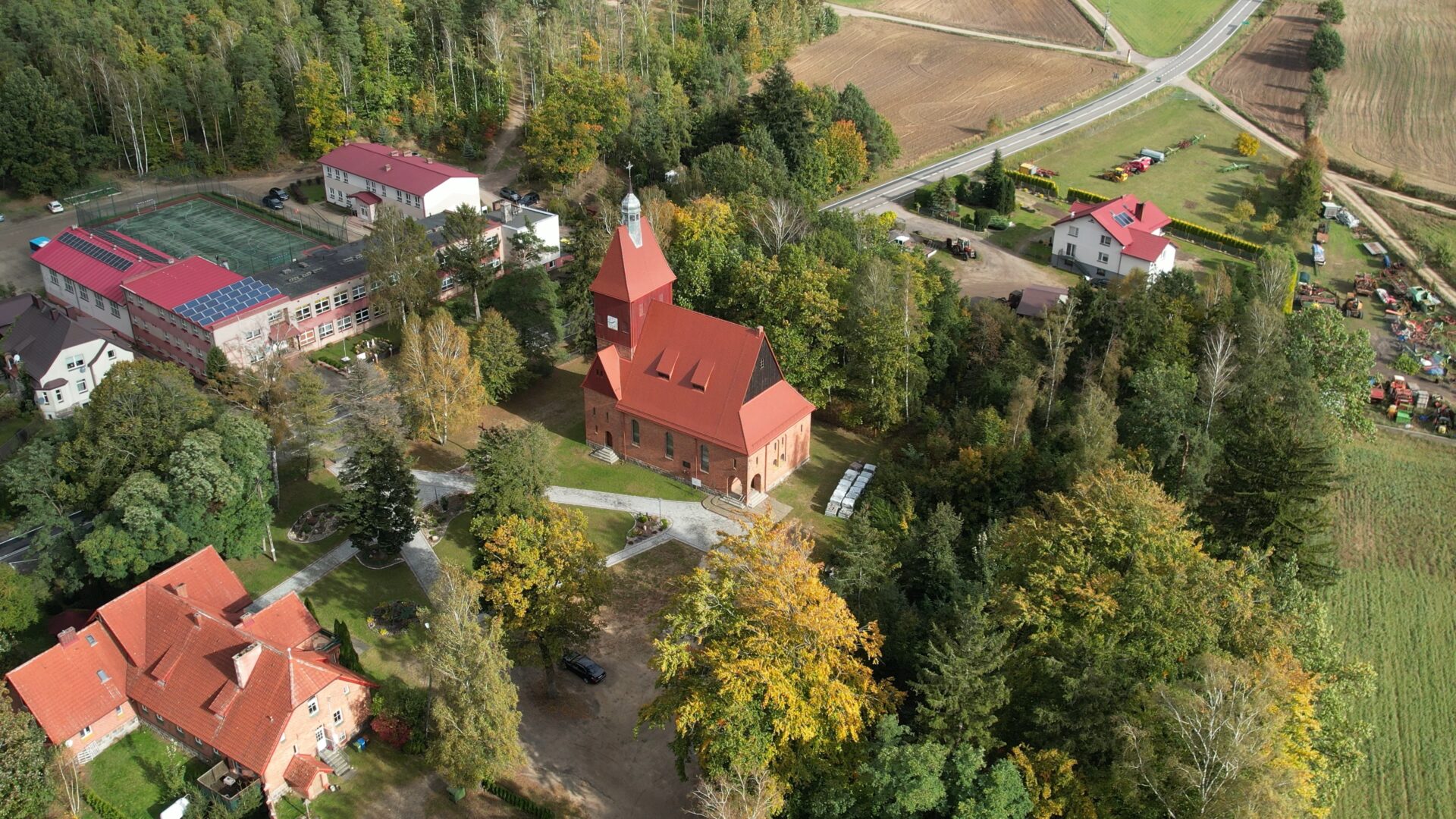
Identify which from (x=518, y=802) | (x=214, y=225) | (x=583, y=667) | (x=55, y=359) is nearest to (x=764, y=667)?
(x=518, y=802)

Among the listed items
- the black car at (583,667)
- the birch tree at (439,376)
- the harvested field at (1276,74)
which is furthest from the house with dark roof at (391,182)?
the harvested field at (1276,74)

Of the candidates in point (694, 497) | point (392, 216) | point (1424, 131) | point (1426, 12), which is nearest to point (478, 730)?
point (694, 497)

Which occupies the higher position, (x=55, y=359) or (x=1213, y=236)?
(x=55, y=359)

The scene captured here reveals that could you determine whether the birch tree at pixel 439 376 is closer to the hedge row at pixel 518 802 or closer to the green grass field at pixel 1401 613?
the hedge row at pixel 518 802

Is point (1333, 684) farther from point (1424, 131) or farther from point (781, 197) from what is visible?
point (1424, 131)

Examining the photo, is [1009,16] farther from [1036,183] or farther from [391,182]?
[391,182]

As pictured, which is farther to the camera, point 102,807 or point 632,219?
point 632,219

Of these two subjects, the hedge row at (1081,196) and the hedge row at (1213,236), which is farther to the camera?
the hedge row at (1081,196)
